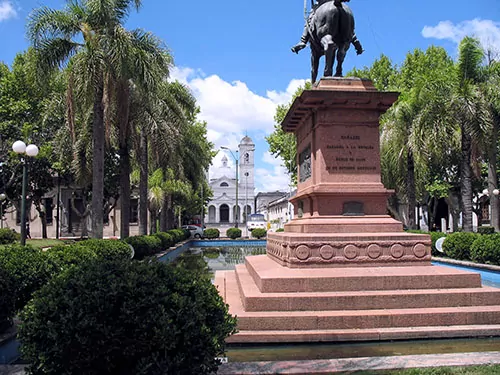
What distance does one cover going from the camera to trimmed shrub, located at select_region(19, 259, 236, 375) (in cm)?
379

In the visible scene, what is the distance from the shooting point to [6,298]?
6.58 m

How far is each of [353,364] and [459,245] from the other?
13615 mm

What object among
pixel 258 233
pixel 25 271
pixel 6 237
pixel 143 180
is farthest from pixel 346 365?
pixel 258 233

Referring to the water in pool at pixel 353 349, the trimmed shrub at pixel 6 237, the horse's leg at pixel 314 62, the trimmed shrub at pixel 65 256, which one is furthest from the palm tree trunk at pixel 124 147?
the trimmed shrub at pixel 6 237

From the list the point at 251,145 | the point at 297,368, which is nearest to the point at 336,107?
the point at 297,368

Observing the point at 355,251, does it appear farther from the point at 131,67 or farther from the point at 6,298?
the point at 131,67

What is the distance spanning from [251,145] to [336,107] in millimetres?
117707

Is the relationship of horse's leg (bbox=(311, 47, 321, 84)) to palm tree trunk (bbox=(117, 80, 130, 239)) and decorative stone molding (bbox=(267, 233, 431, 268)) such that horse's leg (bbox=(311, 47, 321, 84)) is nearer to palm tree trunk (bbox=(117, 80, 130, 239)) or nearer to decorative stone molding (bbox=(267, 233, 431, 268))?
decorative stone molding (bbox=(267, 233, 431, 268))

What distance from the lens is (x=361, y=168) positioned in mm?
9234

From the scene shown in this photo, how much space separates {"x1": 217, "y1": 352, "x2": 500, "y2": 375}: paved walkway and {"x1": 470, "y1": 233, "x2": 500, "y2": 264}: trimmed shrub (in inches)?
426

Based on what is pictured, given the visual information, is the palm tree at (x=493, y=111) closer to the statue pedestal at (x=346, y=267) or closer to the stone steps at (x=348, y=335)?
the statue pedestal at (x=346, y=267)

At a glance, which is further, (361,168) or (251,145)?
(251,145)

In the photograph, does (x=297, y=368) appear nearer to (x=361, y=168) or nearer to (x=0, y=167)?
(x=361, y=168)

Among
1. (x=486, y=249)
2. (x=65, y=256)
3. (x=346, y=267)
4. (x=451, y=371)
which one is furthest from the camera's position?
(x=486, y=249)
